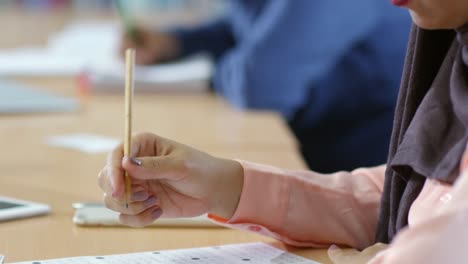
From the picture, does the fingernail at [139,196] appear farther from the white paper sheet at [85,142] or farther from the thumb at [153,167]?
the white paper sheet at [85,142]

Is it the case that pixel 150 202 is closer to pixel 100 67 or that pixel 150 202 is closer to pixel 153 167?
pixel 153 167

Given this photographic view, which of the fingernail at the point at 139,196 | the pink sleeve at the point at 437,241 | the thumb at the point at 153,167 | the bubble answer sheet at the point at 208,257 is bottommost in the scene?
the bubble answer sheet at the point at 208,257

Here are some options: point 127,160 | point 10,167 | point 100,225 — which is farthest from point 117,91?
point 127,160

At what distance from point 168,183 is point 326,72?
1.30 metres

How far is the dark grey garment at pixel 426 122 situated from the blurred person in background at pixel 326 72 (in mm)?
1182

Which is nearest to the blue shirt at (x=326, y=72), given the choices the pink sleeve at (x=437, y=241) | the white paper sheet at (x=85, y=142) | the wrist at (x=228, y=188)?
the white paper sheet at (x=85, y=142)

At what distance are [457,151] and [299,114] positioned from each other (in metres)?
1.44

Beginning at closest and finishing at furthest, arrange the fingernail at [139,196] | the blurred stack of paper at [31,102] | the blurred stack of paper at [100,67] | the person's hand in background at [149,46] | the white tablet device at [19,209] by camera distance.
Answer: the fingernail at [139,196] → the white tablet device at [19,209] → the blurred stack of paper at [31,102] → the blurred stack of paper at [100,67] → the person's hand in background at [149,46]

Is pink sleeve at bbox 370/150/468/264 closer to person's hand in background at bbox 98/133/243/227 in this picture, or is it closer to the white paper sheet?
person's hand in background at bbox 98/133/243/227

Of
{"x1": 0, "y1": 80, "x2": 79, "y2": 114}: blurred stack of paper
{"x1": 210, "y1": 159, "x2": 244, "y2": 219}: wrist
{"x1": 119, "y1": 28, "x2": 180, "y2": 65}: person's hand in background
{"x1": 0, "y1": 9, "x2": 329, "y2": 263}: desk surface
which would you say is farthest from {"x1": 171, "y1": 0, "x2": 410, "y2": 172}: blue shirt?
{"x1": 210, "y1": 159, "x2": 244, "y2": 219}: wrist

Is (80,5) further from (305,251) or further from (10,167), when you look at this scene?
(305,251)

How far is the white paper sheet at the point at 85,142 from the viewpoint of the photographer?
1.48m

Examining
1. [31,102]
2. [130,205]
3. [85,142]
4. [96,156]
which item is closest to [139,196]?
[130,205]

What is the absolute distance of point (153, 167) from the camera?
2.76 ft
